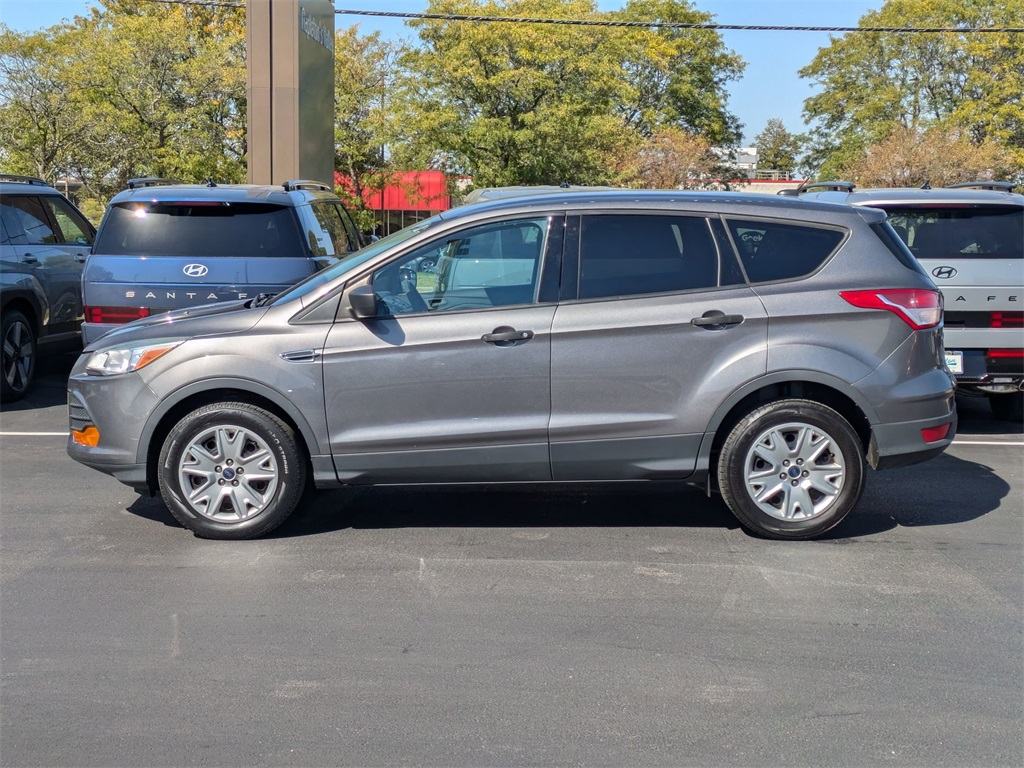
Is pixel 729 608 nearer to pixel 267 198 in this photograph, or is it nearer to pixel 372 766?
pixel 372 766

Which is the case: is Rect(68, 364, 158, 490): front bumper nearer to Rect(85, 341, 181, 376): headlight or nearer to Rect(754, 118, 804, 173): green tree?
Rect(85, 341, 181, 376): headlight

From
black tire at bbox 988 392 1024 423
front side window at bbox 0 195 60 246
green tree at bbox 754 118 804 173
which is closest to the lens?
black tire at bbox 988 392 1024 423

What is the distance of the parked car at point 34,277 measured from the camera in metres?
9.73

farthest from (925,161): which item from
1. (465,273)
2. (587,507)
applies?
(465,273)

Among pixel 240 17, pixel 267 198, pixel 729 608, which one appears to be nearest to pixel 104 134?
pixel 240 17

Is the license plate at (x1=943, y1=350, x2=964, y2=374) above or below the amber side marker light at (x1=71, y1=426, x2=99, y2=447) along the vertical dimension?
above

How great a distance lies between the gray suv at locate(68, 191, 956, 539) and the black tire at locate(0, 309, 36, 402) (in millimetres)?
4480

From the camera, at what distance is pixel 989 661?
13.9 ft

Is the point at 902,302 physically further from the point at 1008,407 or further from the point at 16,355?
the point at 16,355

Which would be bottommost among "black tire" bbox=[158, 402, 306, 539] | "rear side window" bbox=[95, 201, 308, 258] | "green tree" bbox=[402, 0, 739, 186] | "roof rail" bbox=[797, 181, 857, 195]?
"black tire" bbox=[158, 402, 306, 539]

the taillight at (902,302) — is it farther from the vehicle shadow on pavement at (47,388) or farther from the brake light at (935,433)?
the vehicle shadow on pavement at (47,388)

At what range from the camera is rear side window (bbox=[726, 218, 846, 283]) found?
5.72 m

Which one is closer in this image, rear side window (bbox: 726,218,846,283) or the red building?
rear side window (bbox: 726,218,846,283)

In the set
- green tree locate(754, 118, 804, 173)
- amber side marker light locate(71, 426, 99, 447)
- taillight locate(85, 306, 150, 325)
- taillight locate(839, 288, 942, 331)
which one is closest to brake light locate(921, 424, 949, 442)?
taillight locate(839, 288, 942, 331)
